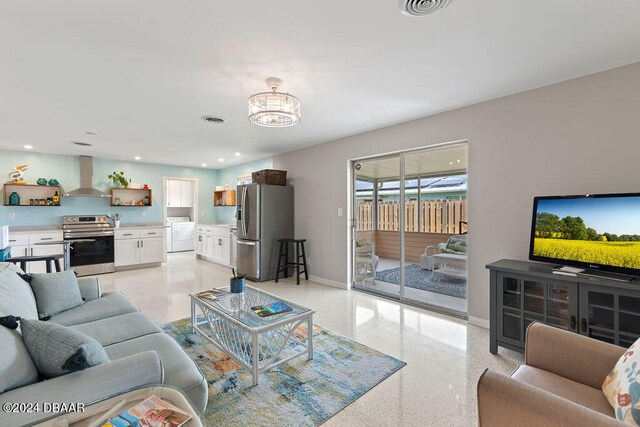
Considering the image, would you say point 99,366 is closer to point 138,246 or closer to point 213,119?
point 213,119

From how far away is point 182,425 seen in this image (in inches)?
39.8

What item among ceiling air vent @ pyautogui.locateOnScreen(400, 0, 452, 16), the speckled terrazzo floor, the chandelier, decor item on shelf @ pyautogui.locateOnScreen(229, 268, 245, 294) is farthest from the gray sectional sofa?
ceiling air vent @ pyautogui.locateOnScreen(400, 0, 452, 16)

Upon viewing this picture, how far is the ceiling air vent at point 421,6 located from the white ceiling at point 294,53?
0.05 meters

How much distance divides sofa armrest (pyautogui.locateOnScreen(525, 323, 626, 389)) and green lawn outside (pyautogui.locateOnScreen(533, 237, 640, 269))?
3.32 feet

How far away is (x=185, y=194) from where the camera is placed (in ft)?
29.3

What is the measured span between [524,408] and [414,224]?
3.18 meters

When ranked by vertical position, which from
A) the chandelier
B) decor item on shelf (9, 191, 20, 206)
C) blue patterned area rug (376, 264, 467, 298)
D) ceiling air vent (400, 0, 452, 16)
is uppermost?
ceiling air vent (400, 0, 452, 16)

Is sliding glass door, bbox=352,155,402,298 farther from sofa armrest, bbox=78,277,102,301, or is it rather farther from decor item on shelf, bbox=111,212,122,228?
decor item on shelf, bbox=111,212,122,228

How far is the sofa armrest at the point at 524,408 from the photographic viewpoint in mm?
985

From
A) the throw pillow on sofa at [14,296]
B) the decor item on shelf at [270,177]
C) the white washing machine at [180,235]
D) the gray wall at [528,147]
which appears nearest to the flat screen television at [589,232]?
the gray wall at [528,147]

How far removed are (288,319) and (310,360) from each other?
472 mm

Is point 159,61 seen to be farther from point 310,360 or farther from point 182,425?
point 310,360

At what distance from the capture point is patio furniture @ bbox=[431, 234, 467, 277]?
3873mm

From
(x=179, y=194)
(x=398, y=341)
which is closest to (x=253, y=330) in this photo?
(x=398, y=341)
